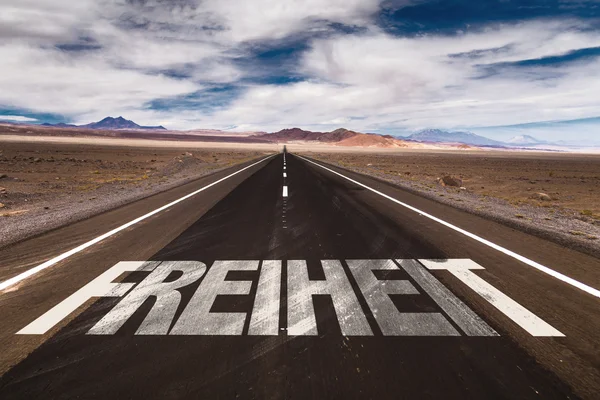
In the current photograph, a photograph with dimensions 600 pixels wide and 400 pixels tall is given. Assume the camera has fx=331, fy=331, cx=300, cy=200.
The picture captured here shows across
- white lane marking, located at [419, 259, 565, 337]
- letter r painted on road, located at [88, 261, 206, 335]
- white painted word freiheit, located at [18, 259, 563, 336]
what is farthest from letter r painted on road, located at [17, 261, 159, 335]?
white lane marking, located at [419, 259, 565, 337]

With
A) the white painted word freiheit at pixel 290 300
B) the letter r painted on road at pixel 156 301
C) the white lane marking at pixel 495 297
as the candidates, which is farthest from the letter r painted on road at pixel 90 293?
the white lane marking at pixel 495 297

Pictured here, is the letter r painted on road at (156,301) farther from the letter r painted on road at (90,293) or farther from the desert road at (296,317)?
the letter r painted on road at (90,293)

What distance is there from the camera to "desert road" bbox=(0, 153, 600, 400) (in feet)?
7.29

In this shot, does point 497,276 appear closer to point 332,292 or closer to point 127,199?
point 332,292

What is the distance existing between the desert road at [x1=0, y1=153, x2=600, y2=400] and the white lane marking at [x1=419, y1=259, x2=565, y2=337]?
2 centimetres

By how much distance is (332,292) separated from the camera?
350 centimetres

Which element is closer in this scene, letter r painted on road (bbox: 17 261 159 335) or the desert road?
the desert road

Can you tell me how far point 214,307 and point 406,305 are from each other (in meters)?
1.87

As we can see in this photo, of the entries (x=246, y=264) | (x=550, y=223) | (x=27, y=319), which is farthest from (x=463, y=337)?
(x=550, y=223)

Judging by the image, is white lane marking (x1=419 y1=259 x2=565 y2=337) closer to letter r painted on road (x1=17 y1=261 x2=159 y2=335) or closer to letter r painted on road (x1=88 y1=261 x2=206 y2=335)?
letter r painted on road (x1=88 y1=261 x2=206 y2=335)

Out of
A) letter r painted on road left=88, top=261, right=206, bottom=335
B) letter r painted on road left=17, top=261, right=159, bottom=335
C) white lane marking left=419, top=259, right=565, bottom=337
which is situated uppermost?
white lane marking left=419, top=259, right=565, bottom=337

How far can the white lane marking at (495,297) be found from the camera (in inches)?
115

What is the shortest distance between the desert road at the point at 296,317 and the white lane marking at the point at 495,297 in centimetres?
2

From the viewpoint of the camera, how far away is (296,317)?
9.86 ft
